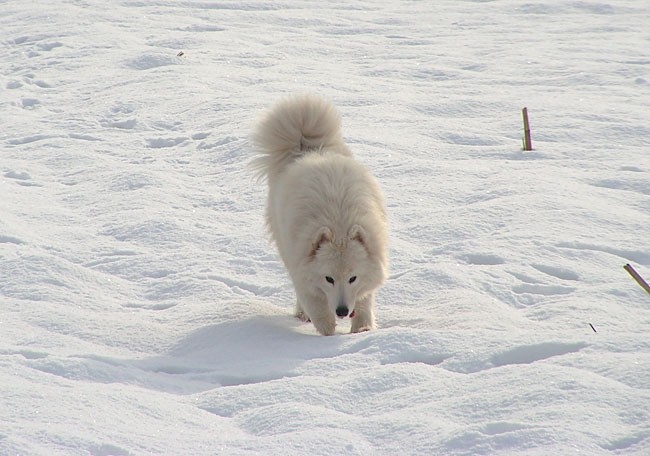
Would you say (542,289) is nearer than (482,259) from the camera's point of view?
Yes

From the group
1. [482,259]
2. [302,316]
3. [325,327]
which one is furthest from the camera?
[482,259]

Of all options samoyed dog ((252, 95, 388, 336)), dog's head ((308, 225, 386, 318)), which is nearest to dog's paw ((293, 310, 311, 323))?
samoyed dog ((252, 95, 388, 336))

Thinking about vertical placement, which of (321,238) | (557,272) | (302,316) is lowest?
(302,316)

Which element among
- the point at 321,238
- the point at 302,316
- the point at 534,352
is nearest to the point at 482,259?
the point at 302,316

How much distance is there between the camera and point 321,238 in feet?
18.7

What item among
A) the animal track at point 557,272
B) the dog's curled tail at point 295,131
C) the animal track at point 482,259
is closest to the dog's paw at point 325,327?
the dog's curled tail at point 295,131

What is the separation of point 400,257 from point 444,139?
2.98m

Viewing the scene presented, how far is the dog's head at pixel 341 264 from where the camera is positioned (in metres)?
5.70

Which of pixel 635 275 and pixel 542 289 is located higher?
pixel 635 275

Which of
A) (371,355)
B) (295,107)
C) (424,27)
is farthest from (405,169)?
(424,27)

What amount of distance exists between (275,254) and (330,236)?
1623 mm

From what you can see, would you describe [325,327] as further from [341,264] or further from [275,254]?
[275,254]

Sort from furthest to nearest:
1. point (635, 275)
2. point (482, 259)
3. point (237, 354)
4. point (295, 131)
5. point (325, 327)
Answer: point (482, 259) → point (295, 131) → point (325, 327) → point (237, 354) → point (635, 275)

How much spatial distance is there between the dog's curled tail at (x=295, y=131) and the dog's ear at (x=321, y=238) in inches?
36.5
